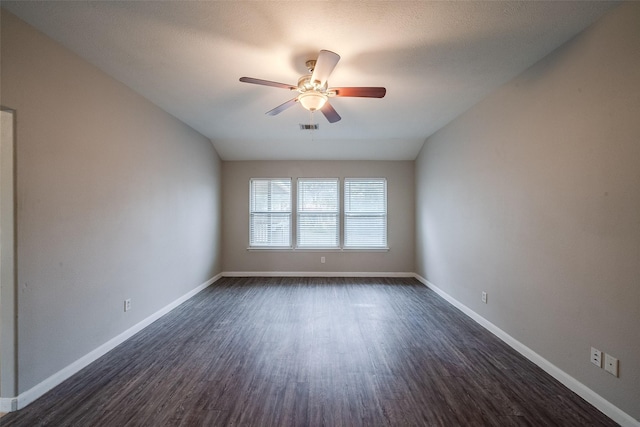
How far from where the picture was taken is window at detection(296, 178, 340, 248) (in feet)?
18.0

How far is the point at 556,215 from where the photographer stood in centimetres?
212

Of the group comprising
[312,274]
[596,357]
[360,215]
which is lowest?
[312,274]

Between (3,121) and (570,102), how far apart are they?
13.3 ft

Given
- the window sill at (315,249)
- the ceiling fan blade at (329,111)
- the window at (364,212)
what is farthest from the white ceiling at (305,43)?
the window sill at (315,249)

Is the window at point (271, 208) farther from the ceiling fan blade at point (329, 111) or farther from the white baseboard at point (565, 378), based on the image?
the white baseboard at point (565, 378)

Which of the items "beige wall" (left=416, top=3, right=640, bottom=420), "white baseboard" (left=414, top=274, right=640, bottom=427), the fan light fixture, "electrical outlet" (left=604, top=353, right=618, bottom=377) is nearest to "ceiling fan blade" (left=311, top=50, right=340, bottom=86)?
the fan light fixture

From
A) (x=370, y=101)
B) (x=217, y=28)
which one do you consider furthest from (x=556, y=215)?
(x=217, y=28)

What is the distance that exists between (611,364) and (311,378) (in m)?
2.03

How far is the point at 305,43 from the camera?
2.04m

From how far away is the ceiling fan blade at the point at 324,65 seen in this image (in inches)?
73.1

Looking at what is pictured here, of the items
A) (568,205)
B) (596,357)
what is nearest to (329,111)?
(568,205)

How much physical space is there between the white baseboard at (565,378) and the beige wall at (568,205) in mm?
41

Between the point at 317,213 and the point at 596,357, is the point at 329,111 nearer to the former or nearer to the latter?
the point at 596,357

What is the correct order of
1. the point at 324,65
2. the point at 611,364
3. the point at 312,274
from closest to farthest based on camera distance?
1. the point at 611,364
2. the point at 324,65
3. the point at 312,274
